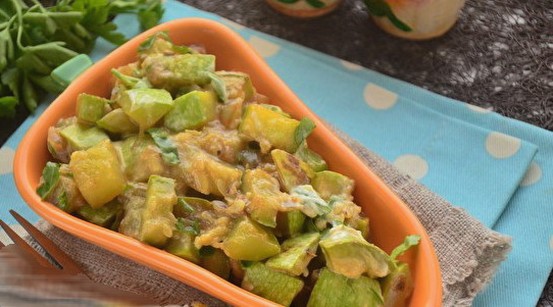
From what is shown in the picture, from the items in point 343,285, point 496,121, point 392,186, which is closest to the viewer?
point 343,285

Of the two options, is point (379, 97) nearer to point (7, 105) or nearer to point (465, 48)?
point (465, 48)

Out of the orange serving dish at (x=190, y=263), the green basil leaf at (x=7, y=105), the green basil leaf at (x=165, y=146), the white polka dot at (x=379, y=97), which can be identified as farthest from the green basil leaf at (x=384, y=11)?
the green basil leaf at (x=7, y=105)

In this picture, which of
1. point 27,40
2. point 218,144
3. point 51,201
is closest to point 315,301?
point 218,144

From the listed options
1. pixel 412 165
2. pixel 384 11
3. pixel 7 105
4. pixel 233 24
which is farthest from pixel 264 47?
pixel 7 105

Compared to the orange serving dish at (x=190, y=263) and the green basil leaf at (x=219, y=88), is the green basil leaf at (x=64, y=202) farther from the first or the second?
the green basil leaf at (x=219, y=88)

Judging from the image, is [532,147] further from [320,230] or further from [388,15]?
[320,230]

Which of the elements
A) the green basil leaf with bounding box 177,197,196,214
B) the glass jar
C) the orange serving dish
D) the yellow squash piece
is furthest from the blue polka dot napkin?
the green basil leaf with bounding box 177,197,196,214

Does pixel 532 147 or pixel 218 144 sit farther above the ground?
pixel 218 144
